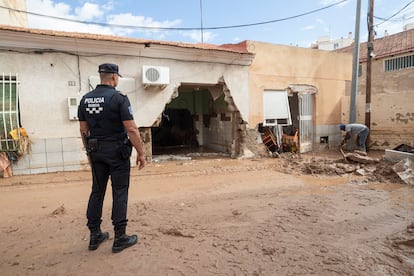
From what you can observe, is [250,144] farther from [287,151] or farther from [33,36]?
[33,36]

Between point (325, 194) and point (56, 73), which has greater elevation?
point (56, 73)

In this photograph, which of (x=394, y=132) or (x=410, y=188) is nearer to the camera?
(x=410, y=188)

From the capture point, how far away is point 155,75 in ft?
23.5

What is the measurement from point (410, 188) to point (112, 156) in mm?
5869

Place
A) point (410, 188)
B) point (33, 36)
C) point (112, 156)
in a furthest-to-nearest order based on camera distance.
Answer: point (33, 36) → point (410, 188) → point (112, 156)

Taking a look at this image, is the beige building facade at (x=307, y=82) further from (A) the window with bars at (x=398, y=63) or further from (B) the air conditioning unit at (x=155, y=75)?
(A) the window with bars at (x=398, y=63)

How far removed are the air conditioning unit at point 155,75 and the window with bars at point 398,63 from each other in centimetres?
1310

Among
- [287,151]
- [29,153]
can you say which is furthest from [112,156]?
[287,151]

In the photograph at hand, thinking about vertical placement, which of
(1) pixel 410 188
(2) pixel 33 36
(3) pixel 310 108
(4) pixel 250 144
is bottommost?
Result: (1) pixel 410 188

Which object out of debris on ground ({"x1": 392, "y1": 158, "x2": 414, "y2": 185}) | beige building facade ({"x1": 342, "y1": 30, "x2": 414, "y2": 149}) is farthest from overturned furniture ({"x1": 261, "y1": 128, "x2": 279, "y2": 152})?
debris on ground ({"x1": 392, "y1": 158, "x2": 414, "y2": 185})

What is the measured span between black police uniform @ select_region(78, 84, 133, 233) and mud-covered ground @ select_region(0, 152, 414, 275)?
1.46 feet

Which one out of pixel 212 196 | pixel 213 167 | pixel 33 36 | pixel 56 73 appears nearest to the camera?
pixel 212 196

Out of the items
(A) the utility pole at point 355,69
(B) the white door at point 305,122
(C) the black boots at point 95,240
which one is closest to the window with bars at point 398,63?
(A) the utility pole at point 355,69

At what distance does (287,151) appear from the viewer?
10.2 m
